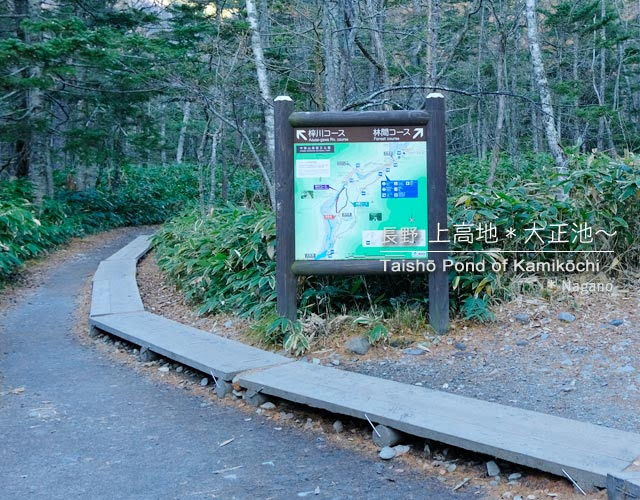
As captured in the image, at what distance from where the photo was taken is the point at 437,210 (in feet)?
21.1

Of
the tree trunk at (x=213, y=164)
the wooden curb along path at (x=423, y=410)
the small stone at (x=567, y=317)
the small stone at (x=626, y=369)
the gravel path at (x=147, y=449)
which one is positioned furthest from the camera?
the tree trunk at (x=213, y=164)

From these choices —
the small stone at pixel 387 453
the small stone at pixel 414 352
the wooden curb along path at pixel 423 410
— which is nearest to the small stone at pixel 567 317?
the small stone at pixel 414 352

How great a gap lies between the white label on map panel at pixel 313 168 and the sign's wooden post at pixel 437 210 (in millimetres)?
1030

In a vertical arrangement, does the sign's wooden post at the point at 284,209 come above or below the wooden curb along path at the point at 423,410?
above

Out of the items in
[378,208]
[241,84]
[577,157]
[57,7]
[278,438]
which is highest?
[57,7]

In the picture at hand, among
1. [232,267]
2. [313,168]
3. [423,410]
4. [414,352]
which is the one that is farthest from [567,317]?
[232,267]

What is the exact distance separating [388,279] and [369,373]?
169 centimetres

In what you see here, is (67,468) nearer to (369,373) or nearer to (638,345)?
(369,373)

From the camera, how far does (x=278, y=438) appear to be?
15.1 ft

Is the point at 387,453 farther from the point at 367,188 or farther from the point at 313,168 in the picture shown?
the point at 313,168

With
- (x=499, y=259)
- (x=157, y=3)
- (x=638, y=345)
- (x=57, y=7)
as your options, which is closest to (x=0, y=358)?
(x=499, y=259)

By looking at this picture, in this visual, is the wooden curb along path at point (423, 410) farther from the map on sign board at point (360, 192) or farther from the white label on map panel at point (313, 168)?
the white label on map panel at point (313, 168)

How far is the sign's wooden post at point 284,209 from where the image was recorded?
252 inches

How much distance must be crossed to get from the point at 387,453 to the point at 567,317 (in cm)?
309
